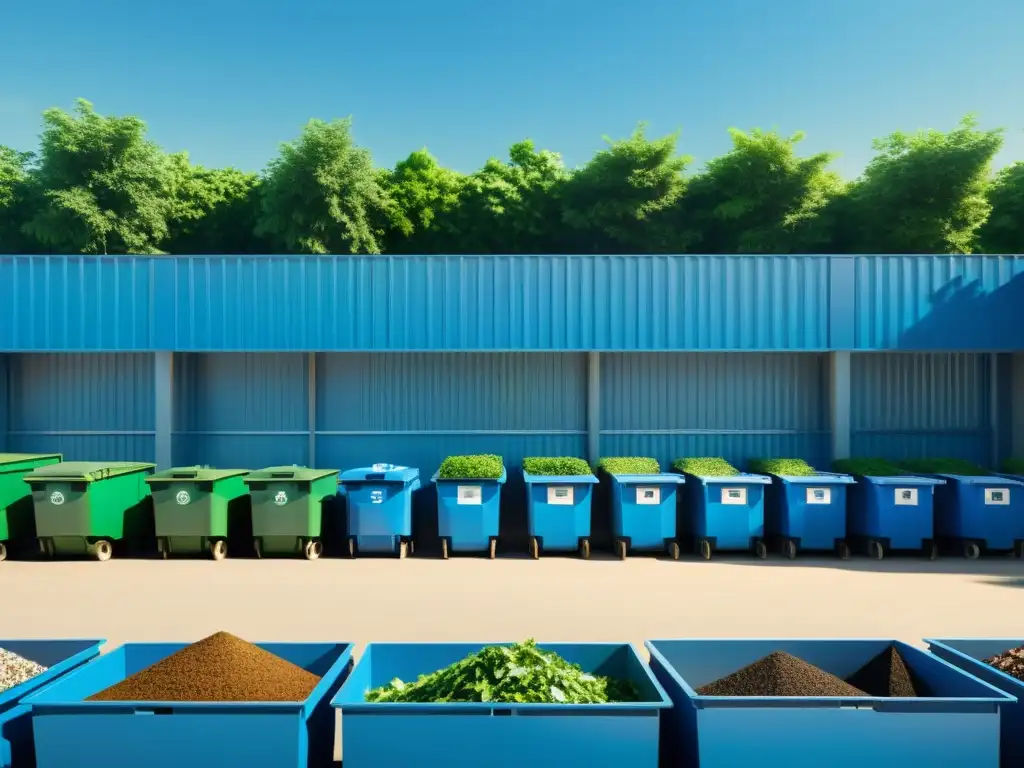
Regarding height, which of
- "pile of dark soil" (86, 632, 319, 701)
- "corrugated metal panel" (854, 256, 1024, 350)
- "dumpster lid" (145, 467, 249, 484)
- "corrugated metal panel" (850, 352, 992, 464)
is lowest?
"pile of dark soil" (86, 632, 319, 701)

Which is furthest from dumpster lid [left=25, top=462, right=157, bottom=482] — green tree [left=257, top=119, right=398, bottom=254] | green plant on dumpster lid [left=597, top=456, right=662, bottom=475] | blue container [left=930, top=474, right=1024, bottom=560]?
green tree [left=257, top=119, right=398, bottom=254]

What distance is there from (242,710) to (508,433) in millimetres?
9107

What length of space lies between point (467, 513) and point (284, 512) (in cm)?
257

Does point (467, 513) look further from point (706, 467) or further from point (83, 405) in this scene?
point (83, 405)

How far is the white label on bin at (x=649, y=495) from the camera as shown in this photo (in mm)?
10203

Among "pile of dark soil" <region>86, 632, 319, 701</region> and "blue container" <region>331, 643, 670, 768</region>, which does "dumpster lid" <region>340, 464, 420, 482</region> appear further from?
"blue container" <region>331, 643, 670, 768</region>

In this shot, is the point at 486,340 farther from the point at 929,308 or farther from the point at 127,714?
the point at 127,714

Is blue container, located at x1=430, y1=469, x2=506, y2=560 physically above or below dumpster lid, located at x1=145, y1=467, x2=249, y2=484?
below

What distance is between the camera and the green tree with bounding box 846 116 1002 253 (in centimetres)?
2812

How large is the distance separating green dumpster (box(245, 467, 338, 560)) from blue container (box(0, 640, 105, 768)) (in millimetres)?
6203

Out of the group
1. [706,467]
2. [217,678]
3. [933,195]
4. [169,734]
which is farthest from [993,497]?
[933,195]

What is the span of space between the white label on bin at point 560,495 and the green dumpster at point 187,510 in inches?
170

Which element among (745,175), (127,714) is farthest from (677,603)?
(745,175)

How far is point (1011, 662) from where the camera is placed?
3.59 metres
